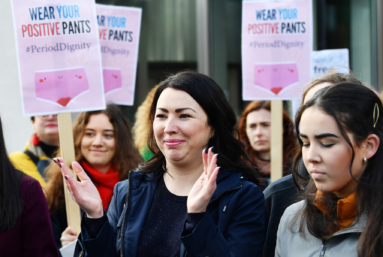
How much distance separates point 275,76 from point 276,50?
212 mm

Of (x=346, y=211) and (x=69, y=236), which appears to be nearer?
(x=346, y=211)

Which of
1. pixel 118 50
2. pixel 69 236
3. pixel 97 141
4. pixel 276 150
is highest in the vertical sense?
pixel 118 50

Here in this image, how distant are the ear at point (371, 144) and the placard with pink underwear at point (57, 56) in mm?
1988

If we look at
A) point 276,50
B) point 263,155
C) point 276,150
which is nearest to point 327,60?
point 276,50

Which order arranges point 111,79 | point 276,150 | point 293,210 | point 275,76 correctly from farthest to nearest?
point 111,79 → point 275,76 → point 276,150 → point 293,210

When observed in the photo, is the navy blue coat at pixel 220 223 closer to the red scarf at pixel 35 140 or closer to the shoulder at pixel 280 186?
the shoulder at pixel 280 186

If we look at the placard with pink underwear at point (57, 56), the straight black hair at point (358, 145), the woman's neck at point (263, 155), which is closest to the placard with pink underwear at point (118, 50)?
the placard with pink underwear at point (57, 56)

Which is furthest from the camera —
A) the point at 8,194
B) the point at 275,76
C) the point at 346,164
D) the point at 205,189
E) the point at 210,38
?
the point at 210,38

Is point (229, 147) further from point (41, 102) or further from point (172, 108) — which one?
point (41, 102)

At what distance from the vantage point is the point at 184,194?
2.32 meters

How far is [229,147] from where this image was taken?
246 centimetres

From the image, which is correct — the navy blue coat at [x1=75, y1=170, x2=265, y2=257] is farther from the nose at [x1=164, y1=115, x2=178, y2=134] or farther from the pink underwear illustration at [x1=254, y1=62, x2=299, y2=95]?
the pink underwear illustration at [x1=254, y1=62, x2=299, y2=95]

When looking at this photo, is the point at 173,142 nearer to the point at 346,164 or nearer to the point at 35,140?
the point at 346,164

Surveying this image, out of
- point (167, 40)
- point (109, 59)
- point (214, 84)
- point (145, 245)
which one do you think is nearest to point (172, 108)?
point (214, 84)
